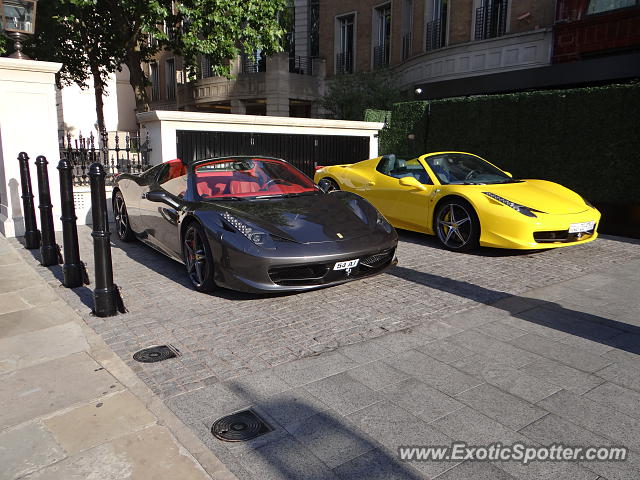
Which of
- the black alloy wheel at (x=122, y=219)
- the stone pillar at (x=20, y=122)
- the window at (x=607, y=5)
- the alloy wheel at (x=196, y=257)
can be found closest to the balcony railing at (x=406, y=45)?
the window at (x=607, y=5)

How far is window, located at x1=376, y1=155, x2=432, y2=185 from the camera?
7.33 metres

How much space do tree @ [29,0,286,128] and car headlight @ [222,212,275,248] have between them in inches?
519

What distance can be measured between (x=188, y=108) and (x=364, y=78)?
1340 cm

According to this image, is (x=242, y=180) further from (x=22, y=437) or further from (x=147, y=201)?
(x=22, y=437)

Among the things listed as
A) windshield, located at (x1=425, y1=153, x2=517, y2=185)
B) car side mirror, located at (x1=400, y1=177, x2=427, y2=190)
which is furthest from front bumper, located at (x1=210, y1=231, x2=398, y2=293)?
windshield, located at (x1=425, y1=153, x2=517, y2=185)

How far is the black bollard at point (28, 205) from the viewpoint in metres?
6.71

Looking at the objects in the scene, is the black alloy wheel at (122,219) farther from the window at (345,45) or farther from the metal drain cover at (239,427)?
the window at (345,45)

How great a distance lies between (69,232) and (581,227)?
5.99m

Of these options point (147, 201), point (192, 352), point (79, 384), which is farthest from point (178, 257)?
point (79, 384)

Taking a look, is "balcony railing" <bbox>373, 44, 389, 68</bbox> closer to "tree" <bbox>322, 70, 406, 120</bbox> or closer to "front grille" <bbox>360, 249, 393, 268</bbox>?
"tree" <bbox>322, 70, 406, 120</bbox>

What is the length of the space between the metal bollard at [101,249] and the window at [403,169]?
4.57 meters

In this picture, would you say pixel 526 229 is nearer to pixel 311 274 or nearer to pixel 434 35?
pixel 311 274

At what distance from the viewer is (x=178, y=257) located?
5.37 metres

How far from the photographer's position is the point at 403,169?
7.65m
